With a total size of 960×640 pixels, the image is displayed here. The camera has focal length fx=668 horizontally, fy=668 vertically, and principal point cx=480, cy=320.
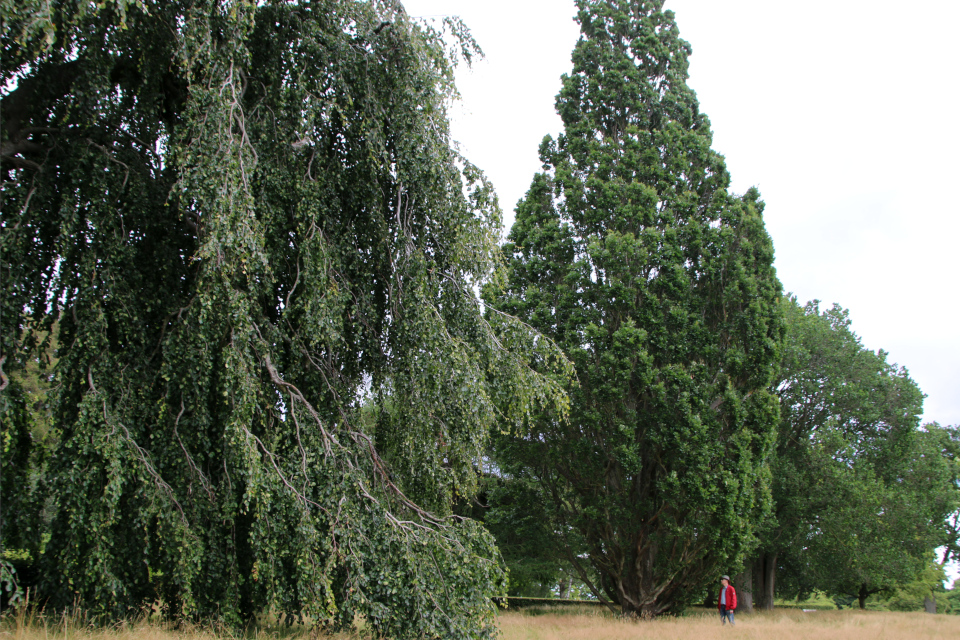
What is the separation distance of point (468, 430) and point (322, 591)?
186cm

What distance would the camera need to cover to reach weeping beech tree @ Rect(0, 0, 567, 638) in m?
5.18

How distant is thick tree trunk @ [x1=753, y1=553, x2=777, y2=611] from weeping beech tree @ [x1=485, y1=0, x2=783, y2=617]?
257 inches

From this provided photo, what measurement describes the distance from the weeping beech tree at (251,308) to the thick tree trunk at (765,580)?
639 inches

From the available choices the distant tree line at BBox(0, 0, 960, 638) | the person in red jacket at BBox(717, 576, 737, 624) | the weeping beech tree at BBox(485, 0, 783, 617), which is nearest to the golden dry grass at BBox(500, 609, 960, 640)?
the person in red jacket at BBox(717, 576, 737, 624)

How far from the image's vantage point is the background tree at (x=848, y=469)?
16.8 metres

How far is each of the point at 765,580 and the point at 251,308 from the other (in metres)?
19.2

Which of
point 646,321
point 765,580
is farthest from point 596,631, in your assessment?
point 765,580

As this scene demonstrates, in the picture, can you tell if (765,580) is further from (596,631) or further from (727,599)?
(596,631)

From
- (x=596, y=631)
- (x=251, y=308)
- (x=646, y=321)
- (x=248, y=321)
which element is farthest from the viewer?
(x=646, y=321)

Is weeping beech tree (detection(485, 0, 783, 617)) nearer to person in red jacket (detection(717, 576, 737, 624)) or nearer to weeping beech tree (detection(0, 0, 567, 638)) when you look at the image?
person in red jacket (detection(717, 576, 737, 624))

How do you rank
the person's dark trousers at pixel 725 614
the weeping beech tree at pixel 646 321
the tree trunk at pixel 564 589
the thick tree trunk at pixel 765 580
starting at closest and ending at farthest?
the person's dark trousers at pixel 725 614 → the weeping beech tree at pixel 646 321 → the thick tree trunk at pixel 765 580 → the tree trunk at pixel 564 589

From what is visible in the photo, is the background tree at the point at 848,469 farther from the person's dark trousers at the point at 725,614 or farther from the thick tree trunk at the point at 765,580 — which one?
the person's dark trousers at the point at 725,614

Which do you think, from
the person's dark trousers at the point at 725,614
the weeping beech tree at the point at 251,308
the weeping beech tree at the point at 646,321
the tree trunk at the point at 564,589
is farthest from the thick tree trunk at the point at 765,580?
the weeping beech tree at the point at 251,308

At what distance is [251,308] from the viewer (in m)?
5.63
